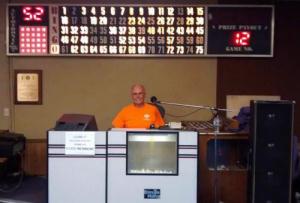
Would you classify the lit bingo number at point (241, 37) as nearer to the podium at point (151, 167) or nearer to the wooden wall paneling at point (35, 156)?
the podium at point (151, 167)

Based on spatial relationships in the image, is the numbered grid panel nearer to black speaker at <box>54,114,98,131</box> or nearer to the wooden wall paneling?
the wooden wall paneling

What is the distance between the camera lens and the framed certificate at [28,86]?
18.9 ft

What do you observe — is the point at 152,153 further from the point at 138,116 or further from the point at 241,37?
the point at 241,37

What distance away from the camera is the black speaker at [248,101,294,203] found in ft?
13.1

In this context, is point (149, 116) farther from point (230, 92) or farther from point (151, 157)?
point (230, 92)

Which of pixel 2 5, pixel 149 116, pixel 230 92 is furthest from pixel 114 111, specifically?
pixel 2 5

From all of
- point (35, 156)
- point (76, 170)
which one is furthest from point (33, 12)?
point (76, 170)

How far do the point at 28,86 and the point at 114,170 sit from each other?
2549mm

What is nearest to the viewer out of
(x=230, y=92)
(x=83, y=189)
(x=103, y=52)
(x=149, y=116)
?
(x=83, y=189)

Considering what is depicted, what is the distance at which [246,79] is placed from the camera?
229 inches

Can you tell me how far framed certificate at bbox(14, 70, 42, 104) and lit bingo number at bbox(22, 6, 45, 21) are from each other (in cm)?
72

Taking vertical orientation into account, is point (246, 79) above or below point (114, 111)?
above

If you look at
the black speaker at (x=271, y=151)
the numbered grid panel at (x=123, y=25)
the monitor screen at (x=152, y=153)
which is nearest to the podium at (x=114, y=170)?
the monitor screen at (x=152, y=153)

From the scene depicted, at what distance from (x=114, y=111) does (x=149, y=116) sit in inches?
48.6
